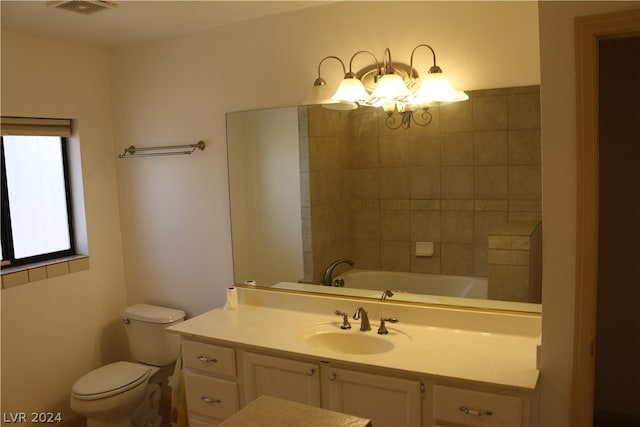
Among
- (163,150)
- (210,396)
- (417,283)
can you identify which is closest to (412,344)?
(417,283)

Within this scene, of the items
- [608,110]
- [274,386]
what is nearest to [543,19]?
[608,110]

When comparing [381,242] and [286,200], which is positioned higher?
[286,200]

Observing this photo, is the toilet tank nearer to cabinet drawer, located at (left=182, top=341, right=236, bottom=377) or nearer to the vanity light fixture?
cabinet drawer, located at (left=182, top=341, right=236, bottom=377)

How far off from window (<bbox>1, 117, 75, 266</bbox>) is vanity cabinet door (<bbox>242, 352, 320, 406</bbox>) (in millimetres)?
1672

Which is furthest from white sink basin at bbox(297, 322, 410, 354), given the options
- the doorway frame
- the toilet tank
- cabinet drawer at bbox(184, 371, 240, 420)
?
the toilet tank

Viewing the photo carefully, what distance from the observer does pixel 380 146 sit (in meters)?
2.49

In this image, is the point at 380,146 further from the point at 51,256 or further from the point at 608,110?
the point at 51,256

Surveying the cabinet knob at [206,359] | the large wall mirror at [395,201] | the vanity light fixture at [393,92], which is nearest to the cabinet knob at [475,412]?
the large wall mirror at [395,201]

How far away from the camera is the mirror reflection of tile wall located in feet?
7.31

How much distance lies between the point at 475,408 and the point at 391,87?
134 cm

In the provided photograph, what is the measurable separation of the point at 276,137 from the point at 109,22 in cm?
105

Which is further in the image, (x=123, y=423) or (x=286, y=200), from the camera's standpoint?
(x=123, y=423)

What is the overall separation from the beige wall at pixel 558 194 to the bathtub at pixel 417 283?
0.52 meters

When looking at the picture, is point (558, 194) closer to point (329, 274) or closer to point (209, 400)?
point (329, 274)
